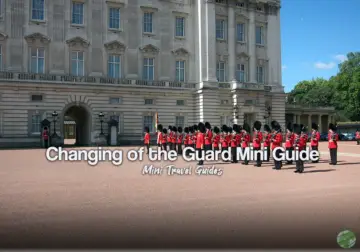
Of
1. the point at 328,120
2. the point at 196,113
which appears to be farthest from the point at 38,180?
the point at 328,120

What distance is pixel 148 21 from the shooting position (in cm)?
3625

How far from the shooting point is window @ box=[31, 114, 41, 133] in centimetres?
3112

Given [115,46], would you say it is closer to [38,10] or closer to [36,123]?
[38,10]

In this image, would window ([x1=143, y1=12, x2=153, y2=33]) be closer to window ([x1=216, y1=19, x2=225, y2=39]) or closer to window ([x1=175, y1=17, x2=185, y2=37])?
window ([x1=175, y1=17, x2=185, y2=37])

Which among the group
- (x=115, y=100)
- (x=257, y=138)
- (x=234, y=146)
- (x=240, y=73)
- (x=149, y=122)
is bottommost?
(x=234, y=146)

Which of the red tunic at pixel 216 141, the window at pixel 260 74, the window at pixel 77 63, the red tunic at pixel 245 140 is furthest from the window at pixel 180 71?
the red tunic at pixel 245 140

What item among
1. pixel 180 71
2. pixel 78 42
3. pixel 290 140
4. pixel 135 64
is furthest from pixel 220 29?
pixel 290 140

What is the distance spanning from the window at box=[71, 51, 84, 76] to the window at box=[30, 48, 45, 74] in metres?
2.45

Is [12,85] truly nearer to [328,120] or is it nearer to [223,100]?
[223,100]

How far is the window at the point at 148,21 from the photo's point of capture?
36125mm

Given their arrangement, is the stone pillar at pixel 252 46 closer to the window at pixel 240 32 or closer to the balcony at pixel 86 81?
the window at pixel 240 32

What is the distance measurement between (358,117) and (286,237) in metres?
70.7

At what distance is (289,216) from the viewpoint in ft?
21.9

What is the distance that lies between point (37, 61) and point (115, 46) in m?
6.85
